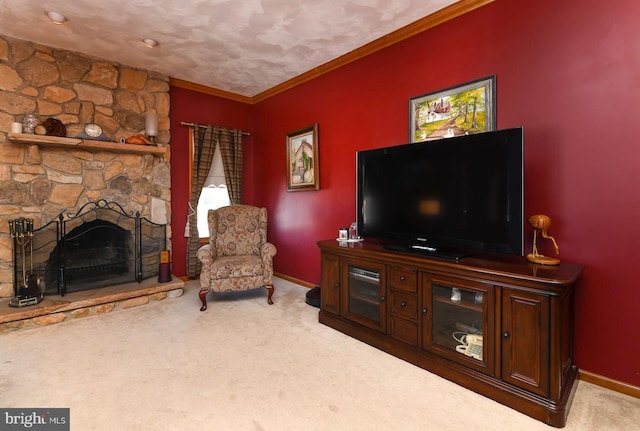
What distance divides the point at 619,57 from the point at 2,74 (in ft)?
16.9

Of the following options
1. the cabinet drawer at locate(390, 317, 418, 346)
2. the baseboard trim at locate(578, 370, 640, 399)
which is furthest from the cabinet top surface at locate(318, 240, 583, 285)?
the baseboard trim at locate(578, 370, 640, 399)

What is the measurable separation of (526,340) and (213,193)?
4.14m

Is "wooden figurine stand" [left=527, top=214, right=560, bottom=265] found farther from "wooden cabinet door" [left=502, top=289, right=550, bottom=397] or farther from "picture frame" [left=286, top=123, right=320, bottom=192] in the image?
"picture frame" [left=286, top=123, right=320, bottom=192]

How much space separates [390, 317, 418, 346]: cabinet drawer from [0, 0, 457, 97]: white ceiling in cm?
251

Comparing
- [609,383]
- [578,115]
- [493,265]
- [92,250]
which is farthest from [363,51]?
[92,250]

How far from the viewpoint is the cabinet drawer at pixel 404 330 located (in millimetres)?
2219

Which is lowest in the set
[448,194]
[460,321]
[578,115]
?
[460,321]

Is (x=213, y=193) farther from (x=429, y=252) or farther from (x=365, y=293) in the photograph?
(x=429, y=252)

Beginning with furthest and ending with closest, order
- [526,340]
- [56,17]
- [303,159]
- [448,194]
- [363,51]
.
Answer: [303,159] < [363,51] < [56,17] < [448,194] < [526,340]

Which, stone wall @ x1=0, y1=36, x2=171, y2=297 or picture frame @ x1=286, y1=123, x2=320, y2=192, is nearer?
stone wall @ x1=0, y1=36, x2=171, y2=297

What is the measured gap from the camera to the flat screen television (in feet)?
6.38

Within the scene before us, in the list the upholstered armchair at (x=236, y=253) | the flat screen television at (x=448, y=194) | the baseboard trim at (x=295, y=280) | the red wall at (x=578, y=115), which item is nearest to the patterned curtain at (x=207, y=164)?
the upholstered armchair at (x=236, y=253)

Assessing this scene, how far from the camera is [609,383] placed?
1920 millimetres

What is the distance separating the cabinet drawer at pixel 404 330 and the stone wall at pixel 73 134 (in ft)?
10.6
